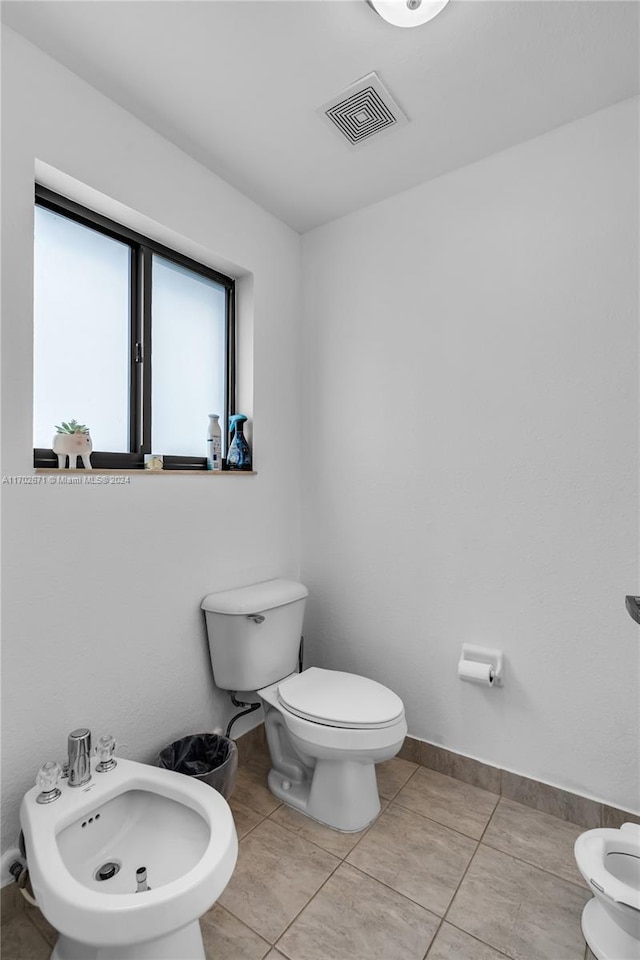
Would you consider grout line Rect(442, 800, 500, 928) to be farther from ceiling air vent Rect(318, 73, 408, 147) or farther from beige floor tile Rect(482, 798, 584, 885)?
ceiling air vent Rect(318, 73, 408, 147)

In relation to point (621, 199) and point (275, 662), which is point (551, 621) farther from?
point (621, 199)

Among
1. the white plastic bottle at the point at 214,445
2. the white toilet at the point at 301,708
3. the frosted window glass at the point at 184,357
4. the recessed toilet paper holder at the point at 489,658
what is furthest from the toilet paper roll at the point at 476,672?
the frosted window glass at the point at 184,357

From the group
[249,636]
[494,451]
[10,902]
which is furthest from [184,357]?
[10,902]

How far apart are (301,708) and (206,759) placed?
42 centimetres

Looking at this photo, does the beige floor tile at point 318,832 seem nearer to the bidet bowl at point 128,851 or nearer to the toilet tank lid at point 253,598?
the bidet bowl at point 128,851

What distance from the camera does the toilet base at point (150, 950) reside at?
3.43 ft

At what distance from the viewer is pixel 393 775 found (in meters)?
1.92

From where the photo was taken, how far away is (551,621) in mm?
1678

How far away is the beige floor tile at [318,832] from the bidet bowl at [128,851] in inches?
21.1

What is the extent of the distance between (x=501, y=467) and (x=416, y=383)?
1.59 ft

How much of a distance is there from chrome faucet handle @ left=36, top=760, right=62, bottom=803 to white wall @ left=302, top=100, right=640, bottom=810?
1225mm

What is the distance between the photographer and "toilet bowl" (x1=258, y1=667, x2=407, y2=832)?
5.01ft

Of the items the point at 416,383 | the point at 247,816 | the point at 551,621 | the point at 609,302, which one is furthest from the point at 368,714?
the point at 609,302
